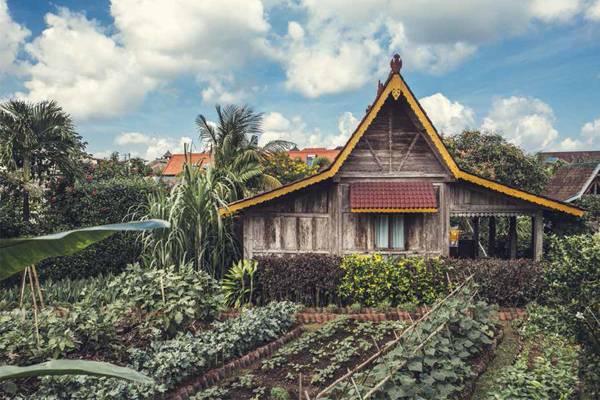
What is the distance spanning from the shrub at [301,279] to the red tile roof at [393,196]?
1.50m

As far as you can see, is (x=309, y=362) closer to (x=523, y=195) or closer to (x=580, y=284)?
(x=580, y=284)

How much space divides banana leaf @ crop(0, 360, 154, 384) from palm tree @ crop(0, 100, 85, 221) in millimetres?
12147

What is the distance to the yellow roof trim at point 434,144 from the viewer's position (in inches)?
404

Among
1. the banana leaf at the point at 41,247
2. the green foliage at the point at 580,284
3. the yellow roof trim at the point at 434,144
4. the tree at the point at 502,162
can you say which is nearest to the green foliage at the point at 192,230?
the yellow roof trim at the point at 434,144

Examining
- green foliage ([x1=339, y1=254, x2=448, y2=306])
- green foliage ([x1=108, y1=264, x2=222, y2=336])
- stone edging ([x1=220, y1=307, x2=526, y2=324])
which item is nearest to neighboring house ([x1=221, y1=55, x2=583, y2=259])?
green foliage ([x1=339, y1=254, x2=448, y2=306])

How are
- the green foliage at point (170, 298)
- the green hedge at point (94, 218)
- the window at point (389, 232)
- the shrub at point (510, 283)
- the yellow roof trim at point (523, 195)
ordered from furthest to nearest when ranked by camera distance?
the green hedge at point (94, 218)
the window at point (389, 232)
the yellow roof trim at point (523, 195)
the shrub at point (510, 283)
the green foliage at point (170, 298)

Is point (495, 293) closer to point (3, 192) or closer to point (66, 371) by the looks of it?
point (66, 371)

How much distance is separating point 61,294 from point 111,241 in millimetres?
3334

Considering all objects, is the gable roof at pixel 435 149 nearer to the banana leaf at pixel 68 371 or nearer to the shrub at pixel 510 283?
the shrub at pixel 510 283

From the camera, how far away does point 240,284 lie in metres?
10.2

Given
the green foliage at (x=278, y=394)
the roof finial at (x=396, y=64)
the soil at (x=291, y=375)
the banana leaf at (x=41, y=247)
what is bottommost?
the soil at (x=291, y=375)

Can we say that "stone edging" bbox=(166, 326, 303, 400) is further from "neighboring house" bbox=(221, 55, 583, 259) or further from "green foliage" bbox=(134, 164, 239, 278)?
"neighboring house" bbox=(221, 55, 583, 259)

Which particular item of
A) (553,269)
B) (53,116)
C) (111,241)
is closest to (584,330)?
(553,269)

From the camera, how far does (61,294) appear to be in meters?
9.52
